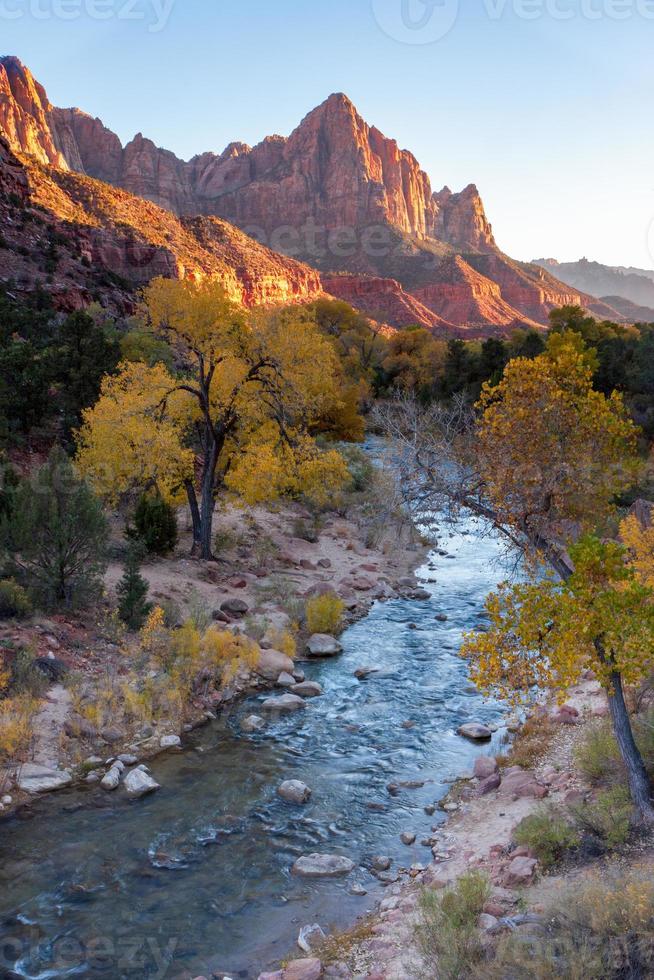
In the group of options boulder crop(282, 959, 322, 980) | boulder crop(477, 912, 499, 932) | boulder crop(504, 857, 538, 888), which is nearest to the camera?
boulder crop(477, 912, 499, 932)

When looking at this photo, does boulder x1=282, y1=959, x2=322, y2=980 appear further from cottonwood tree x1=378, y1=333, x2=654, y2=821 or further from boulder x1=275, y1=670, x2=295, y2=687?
boulder x1=275, y1=670, x2=295, y2=687

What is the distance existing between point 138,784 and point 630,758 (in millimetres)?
6124

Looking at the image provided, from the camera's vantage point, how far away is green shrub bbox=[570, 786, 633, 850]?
20.3 feet

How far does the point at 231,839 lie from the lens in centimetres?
780

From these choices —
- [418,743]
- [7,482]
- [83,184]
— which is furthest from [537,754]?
[83,184]

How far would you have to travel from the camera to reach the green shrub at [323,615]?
48.1ft

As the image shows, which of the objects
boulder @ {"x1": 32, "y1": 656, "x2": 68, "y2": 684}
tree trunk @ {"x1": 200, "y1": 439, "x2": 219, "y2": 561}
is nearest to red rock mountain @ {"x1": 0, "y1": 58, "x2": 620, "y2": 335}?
tree trunk @ {"x1": 200, "y1": 439, "x2": 219, "y2": 561}

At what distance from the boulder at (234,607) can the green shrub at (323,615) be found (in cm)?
144

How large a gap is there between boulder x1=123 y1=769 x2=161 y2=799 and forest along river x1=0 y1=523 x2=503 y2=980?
16 centimetres

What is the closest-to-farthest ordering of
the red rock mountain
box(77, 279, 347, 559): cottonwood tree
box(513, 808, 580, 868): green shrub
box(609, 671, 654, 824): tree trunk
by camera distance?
box(513, 808, 580, 868): green shrub < box(609, 671, 654, 824): tree trunk < box(77, 279, 347, 559): cottonwood tree < the red rock mountain

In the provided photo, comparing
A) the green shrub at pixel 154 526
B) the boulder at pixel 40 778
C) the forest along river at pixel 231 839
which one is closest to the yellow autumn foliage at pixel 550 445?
the forest along river at pixel 231 839

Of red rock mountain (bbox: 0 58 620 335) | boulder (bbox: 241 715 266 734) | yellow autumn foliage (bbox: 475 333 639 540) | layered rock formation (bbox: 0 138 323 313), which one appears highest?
red rock mountain (bbox: 0 58 620 335)

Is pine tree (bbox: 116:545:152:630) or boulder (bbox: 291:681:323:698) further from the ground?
pine tree (bbox: 116:545:152:630)

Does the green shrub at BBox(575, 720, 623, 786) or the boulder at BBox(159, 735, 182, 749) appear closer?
the green shrub at BBox(575, 720, 623, 786)
